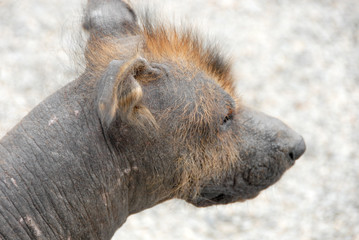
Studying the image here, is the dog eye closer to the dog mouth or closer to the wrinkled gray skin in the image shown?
the wrinkled gray skin

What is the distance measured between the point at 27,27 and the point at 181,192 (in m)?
3.36

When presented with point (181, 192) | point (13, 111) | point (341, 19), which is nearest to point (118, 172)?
point (181, 192)

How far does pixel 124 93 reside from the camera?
6.35ft

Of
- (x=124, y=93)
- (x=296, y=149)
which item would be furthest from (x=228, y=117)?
(x=124, y=93)

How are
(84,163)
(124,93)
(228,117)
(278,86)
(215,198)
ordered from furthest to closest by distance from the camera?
(278,86) → (215,198) → (228,117) → (84,163) → (124,93)

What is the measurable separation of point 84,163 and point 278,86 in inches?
135

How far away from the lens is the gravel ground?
434cm

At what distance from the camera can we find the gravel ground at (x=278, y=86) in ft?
14.3

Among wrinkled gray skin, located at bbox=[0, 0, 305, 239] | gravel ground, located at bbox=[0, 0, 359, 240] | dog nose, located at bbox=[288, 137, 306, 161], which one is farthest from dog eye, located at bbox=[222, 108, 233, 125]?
Answer: gravel ground, located at bbox=[0, 0, 359, 240]

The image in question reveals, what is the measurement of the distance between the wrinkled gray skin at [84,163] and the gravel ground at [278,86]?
6.01ft

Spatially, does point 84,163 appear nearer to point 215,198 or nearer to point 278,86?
point 215,198

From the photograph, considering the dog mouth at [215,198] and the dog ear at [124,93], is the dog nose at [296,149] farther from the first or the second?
the dog ear at [124,93]

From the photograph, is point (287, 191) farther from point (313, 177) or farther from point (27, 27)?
point (27, 27)

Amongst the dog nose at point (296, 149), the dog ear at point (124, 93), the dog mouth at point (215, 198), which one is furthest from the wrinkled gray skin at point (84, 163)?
the dog nose at point (296, 149)
